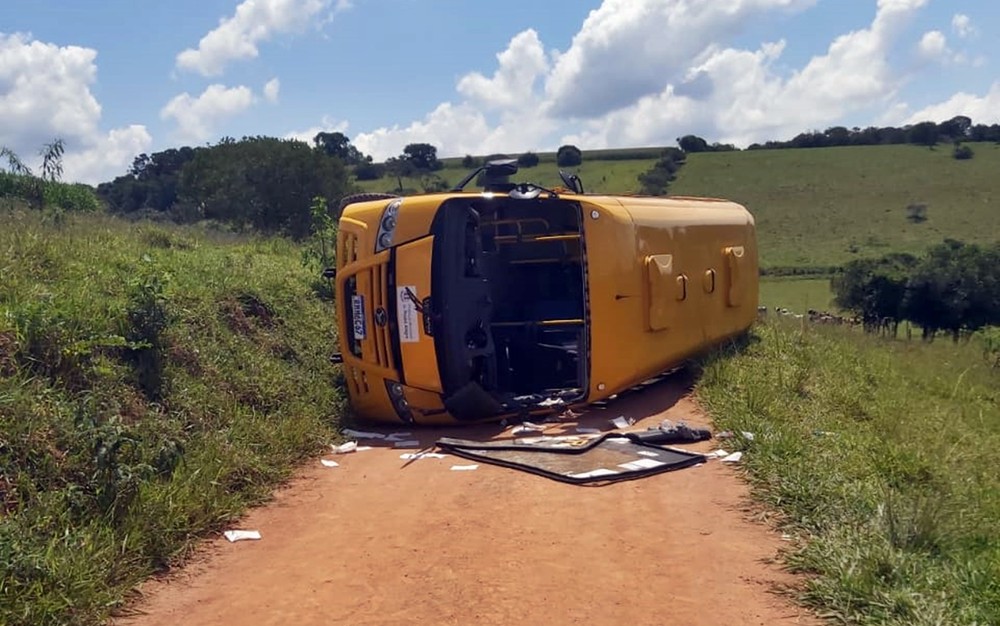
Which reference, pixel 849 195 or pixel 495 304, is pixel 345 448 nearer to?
pixel 495 304

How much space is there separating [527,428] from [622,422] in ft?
2.50

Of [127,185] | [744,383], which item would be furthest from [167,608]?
[127,185]

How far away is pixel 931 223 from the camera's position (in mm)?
49906

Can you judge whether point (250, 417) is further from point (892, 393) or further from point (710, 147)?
point (710, 147)

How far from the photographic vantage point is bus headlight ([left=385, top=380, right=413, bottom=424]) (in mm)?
7473

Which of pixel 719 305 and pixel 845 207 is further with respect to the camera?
pixel 845 207

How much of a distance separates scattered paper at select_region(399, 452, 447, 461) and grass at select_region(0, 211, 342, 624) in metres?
0.74

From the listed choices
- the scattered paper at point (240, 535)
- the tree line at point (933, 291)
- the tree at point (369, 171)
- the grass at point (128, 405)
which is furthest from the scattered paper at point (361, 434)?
the tree at point (369, 171)

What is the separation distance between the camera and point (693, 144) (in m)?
66.8

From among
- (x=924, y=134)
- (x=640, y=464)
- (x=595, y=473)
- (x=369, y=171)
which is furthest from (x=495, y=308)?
(x=924, y=134)

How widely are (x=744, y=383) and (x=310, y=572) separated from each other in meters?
4.60

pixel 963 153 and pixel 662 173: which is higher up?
pixel 963 153

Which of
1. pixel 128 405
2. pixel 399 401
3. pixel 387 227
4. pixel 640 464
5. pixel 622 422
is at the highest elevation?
pixel 387 227

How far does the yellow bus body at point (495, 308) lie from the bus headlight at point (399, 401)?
0.01 metres
